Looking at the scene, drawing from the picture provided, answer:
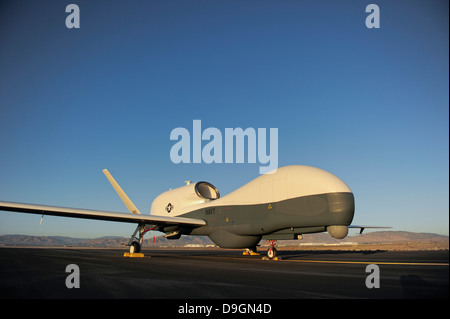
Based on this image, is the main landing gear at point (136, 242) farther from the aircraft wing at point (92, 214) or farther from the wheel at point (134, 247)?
the aircraft wing at point (92, 214)

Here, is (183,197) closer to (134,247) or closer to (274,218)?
(134,247)

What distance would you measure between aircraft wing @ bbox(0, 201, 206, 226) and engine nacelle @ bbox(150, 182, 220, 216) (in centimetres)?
217

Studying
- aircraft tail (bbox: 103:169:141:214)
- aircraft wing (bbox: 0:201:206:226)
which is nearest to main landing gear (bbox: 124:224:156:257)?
aircraft wing (bbox: 0:201:206:226)

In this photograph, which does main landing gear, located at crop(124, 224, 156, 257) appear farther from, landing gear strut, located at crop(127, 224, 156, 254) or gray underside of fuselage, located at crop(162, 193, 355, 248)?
gray underside of fuselage, located at crop(162, 193, 355, 248)

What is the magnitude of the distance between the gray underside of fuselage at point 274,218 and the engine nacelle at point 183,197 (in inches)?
62.2

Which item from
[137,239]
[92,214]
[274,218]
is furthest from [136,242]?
[274,218]

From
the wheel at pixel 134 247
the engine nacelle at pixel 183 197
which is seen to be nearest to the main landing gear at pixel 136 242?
the wheel at pixel 134 247

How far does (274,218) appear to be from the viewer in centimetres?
1423

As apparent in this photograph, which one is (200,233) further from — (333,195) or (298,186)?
(333,195)

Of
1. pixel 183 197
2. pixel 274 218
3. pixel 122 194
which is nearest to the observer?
pixel 274 218

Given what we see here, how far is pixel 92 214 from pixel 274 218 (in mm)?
9389

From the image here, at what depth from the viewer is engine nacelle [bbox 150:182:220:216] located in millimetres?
20027
